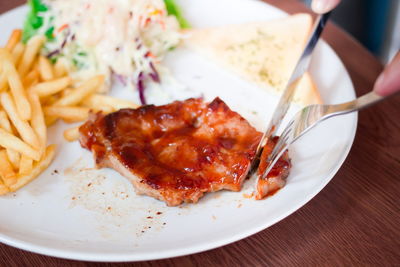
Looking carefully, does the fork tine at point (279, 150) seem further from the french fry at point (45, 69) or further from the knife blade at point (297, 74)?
the french fry at point (45, 69)

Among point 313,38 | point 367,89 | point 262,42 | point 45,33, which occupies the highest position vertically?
point 313,38

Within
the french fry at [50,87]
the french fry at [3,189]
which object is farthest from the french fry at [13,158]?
the french fry at [50,87]

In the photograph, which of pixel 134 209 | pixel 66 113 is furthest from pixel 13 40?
pixel 134 209

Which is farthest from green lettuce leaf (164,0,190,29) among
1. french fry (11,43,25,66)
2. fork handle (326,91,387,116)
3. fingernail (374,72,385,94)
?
fingernail (374,72,385,94)

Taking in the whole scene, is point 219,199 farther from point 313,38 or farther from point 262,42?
point 262,42

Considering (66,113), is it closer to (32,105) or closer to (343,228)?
(32,105)

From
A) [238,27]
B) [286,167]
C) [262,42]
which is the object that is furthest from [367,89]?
[286,167]

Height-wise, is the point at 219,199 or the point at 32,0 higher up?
the point at 32,0

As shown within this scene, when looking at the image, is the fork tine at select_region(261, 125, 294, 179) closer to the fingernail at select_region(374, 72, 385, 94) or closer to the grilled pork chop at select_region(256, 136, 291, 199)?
the grilled pork chop at select_region(256, 136, 291, 199)

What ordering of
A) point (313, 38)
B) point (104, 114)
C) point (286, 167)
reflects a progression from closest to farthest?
point (313, 38)
point (286, 167)
point (104, 114)
